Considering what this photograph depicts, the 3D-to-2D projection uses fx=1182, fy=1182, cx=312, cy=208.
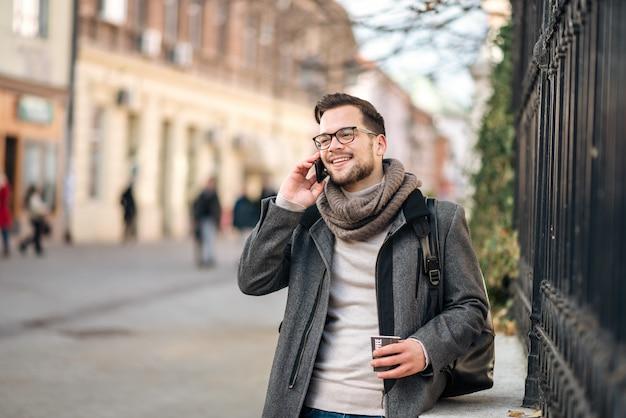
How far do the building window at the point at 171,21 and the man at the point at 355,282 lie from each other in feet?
117

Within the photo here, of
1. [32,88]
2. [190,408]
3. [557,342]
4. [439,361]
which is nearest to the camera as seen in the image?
[557,342]

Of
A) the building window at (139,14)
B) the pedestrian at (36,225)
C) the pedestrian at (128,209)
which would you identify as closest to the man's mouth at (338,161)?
the pedestrian at (36,225)

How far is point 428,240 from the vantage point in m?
3.72

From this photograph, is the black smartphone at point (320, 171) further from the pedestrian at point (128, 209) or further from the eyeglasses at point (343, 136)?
the pedestrian at point (128, 209)

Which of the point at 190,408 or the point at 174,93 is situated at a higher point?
the point at 174,93

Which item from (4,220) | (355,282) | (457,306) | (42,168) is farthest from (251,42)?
(457,306)

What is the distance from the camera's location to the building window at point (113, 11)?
3431 centimetres

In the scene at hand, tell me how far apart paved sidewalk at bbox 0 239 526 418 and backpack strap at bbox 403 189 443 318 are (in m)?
0.36

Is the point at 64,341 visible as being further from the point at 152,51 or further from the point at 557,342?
the point at 152,51

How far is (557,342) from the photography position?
123 inches

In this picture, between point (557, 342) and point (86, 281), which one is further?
point (86, 281)

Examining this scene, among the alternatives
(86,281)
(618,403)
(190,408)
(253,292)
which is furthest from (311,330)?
(86,281)

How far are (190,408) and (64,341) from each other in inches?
164

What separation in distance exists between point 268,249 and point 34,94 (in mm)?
27392
